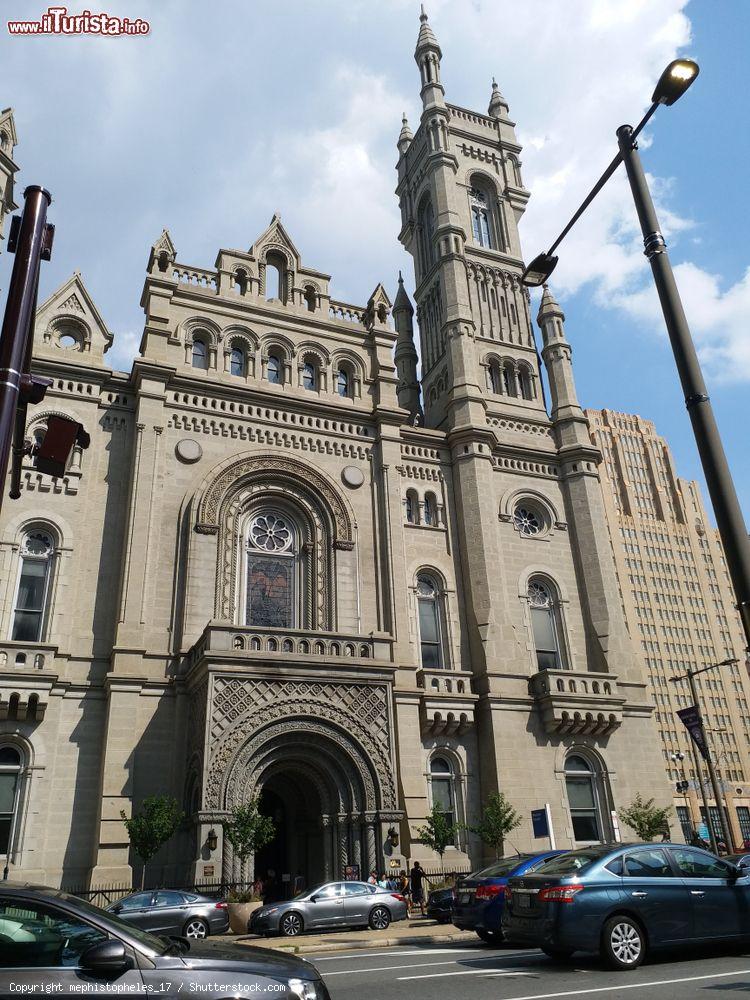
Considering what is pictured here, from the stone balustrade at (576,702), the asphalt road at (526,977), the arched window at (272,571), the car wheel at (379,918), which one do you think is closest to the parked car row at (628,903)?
the asphalt road at (526,977)

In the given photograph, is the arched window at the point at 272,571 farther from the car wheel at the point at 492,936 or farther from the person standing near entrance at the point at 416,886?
the car wheel at the point at 492,936

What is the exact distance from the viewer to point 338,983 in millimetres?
10445

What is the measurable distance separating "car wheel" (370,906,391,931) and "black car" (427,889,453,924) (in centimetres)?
143

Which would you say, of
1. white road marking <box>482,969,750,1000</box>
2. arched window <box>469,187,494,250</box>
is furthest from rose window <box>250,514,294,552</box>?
white road marking <box>482,969,750,1000</box>

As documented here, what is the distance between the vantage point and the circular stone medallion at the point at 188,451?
28.4 m

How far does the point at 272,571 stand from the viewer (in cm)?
2869

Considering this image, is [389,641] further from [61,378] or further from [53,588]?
[61,378]

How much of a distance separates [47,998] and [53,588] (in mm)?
21049

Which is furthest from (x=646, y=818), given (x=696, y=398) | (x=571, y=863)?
(x=696, y=398)

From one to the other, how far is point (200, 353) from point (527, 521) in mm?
15007

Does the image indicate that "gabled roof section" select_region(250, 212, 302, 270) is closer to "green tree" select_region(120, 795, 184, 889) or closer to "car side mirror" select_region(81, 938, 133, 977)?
"green tree" select_region(120, 795, 184, 889)

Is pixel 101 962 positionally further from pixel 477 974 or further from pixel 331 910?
pixel 331 910

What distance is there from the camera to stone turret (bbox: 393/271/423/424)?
4059 centimetres

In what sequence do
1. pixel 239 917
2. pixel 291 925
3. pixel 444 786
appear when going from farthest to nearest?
pixel 444 786, pixel 239 917, pixel 291 925
